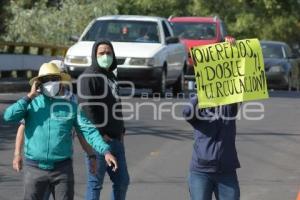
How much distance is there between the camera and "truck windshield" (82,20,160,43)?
2096 cm

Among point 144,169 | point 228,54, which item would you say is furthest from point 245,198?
point 228,54

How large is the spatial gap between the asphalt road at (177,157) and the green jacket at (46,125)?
119 inches

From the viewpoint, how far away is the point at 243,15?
45688 millimetres

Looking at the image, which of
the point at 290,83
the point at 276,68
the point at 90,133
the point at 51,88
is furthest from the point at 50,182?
the point at 290,83

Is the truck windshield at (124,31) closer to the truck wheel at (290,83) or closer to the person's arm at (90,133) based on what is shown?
the truck wheel at (290,83)

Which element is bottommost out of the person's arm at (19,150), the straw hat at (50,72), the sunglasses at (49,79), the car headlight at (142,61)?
the person's arm at (19,150)

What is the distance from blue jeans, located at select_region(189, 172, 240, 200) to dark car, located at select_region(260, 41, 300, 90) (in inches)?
802

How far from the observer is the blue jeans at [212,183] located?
292 inches

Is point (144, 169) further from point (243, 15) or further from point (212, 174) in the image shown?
point (243, 15)

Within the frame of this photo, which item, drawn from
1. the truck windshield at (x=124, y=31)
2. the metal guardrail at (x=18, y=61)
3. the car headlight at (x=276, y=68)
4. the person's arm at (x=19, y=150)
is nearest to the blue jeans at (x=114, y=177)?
the person's arm at (x=19, y=150)

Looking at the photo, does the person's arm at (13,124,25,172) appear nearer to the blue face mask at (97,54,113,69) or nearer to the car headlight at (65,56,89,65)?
the blue face mask at (97,54,113,69)

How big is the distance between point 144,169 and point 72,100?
4728 mm

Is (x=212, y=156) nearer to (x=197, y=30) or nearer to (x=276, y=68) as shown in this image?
(x=197, y=30)

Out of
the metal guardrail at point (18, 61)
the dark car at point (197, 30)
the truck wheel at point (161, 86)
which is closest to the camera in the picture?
the truck wheel at point (161, 86)
